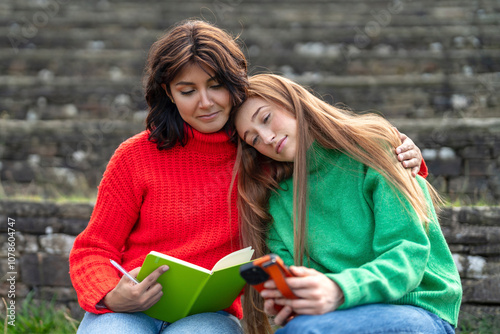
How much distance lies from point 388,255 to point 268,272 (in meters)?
0.40

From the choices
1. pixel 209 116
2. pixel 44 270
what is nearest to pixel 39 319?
pixel 44 270

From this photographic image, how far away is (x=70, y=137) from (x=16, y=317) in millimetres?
1682

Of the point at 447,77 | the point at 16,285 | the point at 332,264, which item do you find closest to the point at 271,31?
the point at 447,77

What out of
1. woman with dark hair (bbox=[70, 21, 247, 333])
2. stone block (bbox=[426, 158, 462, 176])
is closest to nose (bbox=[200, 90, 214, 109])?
woman with dark hair (bbox=[70, 21, 247, 333])

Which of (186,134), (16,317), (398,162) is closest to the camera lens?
(398,162)

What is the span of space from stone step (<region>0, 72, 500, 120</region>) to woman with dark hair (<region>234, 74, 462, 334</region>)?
8.34 feet

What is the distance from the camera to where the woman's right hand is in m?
1.83

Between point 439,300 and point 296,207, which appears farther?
point 296,207

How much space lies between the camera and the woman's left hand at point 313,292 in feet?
5.02

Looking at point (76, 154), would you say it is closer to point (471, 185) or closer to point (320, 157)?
point (320, 157)

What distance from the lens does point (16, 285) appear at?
2.95m

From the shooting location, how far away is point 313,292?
5.01ft

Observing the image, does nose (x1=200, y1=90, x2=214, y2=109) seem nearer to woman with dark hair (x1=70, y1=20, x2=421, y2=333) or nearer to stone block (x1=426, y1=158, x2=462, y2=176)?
woman with dark hair (x1=70, y1=20, x2=421, y2=333)

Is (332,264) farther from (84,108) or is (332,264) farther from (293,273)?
(84,108)
